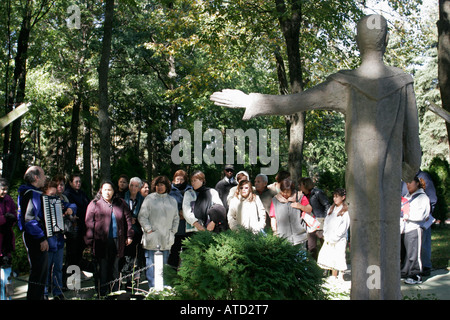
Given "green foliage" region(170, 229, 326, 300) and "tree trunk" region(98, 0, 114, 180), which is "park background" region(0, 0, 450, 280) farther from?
"green foliage" region(170, 229, 326, 300)

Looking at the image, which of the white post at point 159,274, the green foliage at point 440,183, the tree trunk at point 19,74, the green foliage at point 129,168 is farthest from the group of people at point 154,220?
the green foliage at point 440,183

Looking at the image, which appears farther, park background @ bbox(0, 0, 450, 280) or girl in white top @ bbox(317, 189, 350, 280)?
park background @ bbox(0, 0, 450, 280)

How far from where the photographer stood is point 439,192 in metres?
19.2

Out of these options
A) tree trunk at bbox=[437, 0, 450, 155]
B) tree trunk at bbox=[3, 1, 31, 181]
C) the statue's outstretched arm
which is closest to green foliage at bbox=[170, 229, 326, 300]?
the statue's outstretched arm

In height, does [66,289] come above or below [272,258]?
below

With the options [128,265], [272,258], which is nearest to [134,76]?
[128,265]

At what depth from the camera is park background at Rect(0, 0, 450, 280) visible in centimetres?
1338

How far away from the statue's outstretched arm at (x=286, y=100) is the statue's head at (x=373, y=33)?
43 cm

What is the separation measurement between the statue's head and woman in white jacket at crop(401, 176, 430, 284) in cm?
548

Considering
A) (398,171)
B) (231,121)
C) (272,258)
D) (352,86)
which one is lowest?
(272,258)

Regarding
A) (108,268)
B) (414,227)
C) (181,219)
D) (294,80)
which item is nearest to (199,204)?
(181,219)

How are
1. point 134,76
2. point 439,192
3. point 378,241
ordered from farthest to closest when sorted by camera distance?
point 134,76
point 439,192
point 378,241
